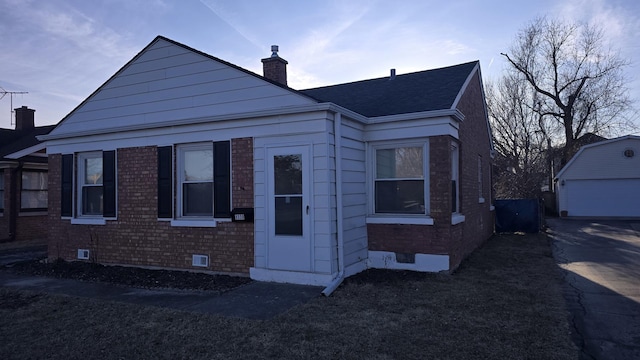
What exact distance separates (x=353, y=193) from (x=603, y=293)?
4.46 m

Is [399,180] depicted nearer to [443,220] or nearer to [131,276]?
[443,220]

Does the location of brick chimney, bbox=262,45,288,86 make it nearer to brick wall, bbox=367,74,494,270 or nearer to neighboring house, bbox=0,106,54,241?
brick wall, bbox=367,74,494,270

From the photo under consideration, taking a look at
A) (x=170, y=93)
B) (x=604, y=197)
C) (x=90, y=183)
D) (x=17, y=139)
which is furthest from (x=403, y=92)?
(x=604, y=197)

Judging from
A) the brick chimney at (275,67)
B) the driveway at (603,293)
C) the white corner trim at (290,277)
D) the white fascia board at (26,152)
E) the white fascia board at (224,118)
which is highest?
the brick chimney at (275,67)

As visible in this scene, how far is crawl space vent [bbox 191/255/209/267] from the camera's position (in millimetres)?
8375

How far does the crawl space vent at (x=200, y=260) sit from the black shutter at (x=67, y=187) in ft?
12.2

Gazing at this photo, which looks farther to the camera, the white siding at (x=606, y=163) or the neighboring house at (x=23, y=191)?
the white siding at (x=606, y=163)

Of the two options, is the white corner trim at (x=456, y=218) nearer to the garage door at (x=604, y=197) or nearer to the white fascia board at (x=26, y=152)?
the white fascia board at (x=26, y=152)

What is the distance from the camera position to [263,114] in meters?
7.74

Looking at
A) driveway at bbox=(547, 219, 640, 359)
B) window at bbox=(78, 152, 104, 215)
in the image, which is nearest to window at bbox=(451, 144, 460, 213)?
driveway at bbox=(547, 219, 640, 359)

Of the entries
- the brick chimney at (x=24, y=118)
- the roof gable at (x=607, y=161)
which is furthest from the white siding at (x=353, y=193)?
the roof gable at (x=607, y=161)

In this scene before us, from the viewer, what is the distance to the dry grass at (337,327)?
4.43 m

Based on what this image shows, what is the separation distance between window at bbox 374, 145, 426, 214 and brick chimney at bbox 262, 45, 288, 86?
349cm

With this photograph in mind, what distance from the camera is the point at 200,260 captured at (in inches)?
332
